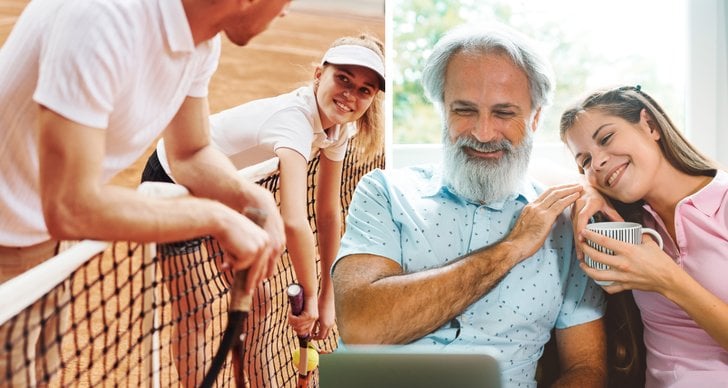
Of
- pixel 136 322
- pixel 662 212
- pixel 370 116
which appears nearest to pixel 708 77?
pixel 662 212

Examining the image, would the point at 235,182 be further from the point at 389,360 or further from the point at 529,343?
the point at 529,343

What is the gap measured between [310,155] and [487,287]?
0.51 metres

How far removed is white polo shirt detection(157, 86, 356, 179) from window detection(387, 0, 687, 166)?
0.73ft

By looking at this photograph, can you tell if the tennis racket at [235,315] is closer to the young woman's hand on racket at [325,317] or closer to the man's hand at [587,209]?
the young woman's hand on racket at [325,317]

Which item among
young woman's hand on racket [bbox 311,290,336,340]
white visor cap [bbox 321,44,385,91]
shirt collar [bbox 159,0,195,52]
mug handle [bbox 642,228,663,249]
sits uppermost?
shirt collar [bbox 159,0,195,52]

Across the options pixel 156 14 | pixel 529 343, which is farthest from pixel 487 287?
pixel 156 14

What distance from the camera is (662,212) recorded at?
1.66 metres

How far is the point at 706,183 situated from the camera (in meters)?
1.65

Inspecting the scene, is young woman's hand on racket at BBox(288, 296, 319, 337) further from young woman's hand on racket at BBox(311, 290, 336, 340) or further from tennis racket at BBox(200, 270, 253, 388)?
tennis racket at BBox(200, 270, 253, 388)

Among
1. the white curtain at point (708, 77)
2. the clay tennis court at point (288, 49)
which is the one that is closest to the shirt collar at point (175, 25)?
the clay tennis court at point (288, 49)

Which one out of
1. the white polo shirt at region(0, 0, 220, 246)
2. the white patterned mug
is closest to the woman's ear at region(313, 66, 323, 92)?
the white polo shirt at region(0, 0, 220, 246)

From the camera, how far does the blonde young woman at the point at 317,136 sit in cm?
143

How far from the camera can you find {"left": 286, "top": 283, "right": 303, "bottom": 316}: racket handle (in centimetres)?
Answer: 152

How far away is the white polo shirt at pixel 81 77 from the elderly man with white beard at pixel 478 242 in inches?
26.9
